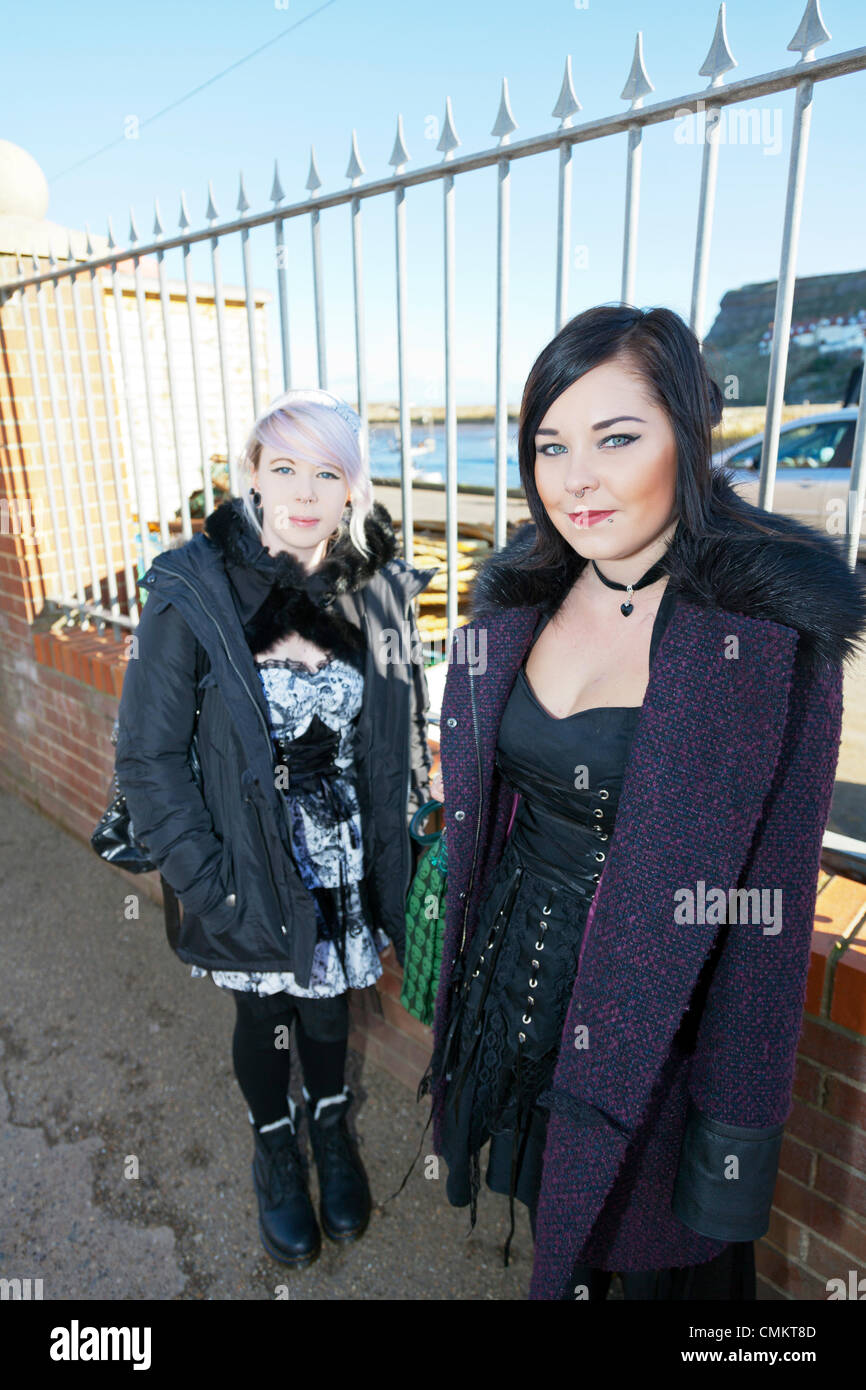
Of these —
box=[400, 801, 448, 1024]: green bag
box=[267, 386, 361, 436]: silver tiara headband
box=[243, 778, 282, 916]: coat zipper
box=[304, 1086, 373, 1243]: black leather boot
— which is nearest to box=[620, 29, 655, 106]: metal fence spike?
box=[267, 386, 361, 436]: silver tiara headband

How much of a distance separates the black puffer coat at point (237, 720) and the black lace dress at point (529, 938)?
0.59 m

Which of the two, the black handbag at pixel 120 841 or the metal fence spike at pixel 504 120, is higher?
the metal fence spike at pixel 504 120

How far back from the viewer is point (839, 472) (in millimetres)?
6125

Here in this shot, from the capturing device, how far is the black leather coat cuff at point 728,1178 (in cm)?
135

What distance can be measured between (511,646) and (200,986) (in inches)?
95.3

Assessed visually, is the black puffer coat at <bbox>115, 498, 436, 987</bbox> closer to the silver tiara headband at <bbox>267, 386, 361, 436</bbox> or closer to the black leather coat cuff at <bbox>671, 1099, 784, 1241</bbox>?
the silver tiara headband at <bbox>267, 386, 361, 436</bbox>

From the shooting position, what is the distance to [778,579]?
125 cm

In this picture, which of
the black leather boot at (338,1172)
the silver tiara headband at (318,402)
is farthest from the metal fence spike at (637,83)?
the black leather boot at (338,1172)

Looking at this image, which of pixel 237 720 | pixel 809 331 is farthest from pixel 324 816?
pixel 809 331

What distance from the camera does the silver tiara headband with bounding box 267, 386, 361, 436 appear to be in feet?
6.48

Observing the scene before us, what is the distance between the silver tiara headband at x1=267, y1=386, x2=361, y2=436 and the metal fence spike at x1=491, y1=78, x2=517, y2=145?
762 millimetres

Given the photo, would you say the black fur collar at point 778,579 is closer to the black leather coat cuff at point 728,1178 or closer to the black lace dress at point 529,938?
the black lace dress at point 529,938
